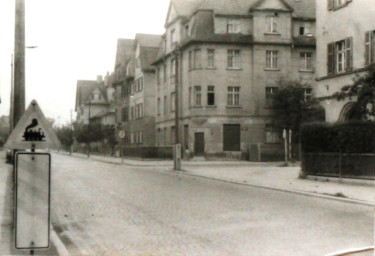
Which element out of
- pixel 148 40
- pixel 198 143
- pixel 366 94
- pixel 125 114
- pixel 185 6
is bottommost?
pixel 198 143

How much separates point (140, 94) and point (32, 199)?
196 ft

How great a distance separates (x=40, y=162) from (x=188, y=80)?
43.7 meters

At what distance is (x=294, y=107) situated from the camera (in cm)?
4706

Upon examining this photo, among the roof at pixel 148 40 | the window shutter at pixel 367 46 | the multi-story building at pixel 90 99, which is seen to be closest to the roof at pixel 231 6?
the roof at pixel 148 40

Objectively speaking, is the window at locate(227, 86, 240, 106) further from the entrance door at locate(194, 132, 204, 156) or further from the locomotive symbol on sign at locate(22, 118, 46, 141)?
the locomotive symbol on sign at locate(22, 118, 46, 141)

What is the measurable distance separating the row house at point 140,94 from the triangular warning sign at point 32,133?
5528cm

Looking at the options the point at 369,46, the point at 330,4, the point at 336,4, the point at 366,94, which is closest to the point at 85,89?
the point at 330,4

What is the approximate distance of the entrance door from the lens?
48.3 meters

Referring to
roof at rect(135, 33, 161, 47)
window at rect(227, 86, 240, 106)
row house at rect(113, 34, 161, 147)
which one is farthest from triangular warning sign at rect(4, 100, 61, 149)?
roof at rect(135, 33, 161, 47)

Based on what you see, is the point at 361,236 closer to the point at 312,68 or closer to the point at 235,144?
the point at 235,144

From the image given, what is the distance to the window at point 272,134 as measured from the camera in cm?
4947

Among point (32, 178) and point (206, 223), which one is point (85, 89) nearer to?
point (206, 223)

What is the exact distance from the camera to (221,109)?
4847 centimetres

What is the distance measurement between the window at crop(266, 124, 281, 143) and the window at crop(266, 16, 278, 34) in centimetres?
851
